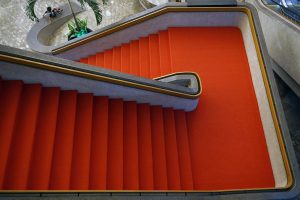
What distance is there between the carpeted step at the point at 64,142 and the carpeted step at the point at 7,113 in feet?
1.96

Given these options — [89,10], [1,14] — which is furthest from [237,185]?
[1,14]

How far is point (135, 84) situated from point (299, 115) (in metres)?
4.61

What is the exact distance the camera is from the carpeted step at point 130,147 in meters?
4.04

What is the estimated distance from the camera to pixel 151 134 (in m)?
4.66

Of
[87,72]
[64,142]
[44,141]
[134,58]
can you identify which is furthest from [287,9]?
[44,141]

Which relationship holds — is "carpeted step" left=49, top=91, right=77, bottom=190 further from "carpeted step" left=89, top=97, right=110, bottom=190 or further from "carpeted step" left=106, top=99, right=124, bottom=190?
"carpeted step" left=106, top=99, right=124, bottom=190

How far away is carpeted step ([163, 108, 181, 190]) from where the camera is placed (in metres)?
4.34

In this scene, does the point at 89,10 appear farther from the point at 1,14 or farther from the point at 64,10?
the point at 1,14

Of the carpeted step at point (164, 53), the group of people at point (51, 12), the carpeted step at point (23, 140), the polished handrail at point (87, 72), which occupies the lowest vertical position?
the carpeted step at point (23, 140)

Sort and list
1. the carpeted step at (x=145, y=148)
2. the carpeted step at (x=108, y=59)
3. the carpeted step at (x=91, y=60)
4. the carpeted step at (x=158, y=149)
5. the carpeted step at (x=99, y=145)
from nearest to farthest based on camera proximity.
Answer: the carpeted step at (x=99, y=145) < the carpeted step at (x=145, y=148) < the carpeted step at (x=158, y=149) < the carpeted step at (x=108, y=59) < the carpeted step at (x=91, y=60)

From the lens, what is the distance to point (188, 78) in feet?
15.5

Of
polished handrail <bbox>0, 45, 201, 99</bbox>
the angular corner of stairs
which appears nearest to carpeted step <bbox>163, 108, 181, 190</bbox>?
the angular corner of stairs

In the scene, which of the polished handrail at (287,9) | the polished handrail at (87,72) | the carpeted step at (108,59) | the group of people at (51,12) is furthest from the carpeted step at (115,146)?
the group of people at (51,12)

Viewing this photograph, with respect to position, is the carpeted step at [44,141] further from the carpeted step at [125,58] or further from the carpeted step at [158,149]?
the carpeted step at [125,58]
